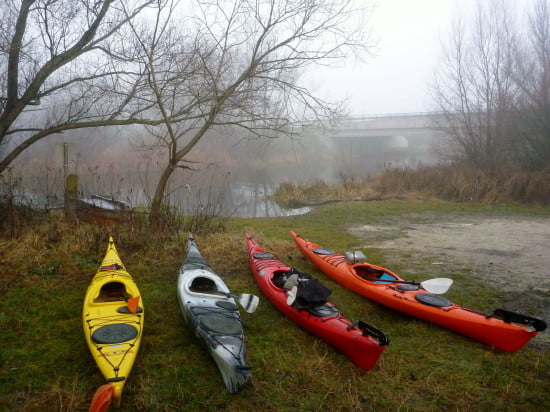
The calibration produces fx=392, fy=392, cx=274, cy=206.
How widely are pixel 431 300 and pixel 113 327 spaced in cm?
305

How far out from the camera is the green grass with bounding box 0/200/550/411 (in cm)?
283

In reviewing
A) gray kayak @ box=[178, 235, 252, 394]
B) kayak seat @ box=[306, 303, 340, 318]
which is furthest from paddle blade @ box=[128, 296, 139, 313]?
kayak seat @ box=[306, 303, 340, 318]

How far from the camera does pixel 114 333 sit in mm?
3225

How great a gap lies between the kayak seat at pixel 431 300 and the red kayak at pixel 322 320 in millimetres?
937

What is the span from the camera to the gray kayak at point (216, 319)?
2.90 meters

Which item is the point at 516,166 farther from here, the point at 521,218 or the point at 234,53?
the point at 234,53

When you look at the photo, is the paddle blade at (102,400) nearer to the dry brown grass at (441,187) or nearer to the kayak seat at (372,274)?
the kayak seat at (372,274)

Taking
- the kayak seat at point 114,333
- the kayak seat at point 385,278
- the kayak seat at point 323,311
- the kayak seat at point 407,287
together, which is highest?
the kayak seat at point 407,287

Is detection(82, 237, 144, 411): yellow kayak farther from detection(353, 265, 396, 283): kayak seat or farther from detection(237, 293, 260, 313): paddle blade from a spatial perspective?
detection(353, 265, 396, 283): kayak seat

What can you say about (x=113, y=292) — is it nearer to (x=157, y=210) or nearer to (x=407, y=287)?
(x=157, y=210)

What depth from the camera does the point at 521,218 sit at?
→ 9523 millimetres

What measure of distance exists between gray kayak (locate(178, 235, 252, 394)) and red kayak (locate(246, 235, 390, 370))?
58 cm

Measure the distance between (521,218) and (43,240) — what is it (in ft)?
33.1

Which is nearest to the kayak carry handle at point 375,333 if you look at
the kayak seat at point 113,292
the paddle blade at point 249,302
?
the paddle blade at point 249,302
